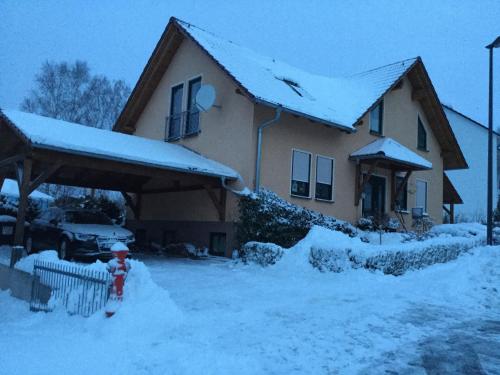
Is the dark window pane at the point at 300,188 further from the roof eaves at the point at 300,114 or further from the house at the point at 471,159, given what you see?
the house at the point at 471,159

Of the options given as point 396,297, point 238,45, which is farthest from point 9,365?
point 238,45

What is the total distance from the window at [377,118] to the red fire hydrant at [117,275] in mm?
15736

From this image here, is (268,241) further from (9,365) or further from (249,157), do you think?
(9,365)

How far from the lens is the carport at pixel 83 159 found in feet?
38.9

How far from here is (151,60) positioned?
796 inches

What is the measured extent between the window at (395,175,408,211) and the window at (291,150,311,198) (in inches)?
221

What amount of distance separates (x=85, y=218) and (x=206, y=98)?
5542mm

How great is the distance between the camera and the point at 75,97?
127 ft

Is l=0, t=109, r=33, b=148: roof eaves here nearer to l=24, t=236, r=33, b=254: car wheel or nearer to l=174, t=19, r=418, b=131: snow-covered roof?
l=24, t=236, r=33, b=254: car wheel

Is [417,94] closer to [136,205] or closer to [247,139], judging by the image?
[247,139]

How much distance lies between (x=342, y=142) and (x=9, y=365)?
15329 millimetres

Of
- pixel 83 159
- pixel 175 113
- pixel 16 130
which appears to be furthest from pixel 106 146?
pixel 175 113

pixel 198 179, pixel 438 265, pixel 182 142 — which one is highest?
pixel 182 142

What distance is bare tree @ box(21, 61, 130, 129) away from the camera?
1478 inches
